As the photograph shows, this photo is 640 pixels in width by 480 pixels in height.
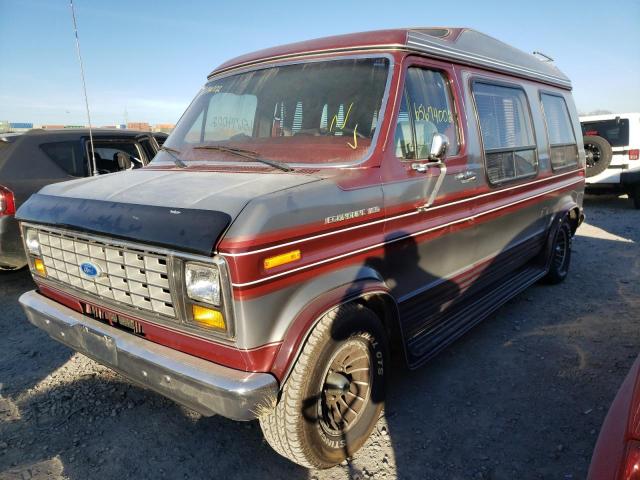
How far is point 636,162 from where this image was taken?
9.82m

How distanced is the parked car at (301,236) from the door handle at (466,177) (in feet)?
0.06

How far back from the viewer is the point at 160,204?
2.27 m

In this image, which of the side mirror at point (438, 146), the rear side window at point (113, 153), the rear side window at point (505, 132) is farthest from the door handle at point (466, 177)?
the rear side window at point (113, 153)

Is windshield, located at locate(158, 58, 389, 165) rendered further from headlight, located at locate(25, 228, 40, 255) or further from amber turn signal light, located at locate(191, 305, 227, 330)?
amber turn signal light, located at locate(191, 305, 227, 330)

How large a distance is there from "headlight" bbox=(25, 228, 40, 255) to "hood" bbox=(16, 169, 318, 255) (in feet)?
0.32

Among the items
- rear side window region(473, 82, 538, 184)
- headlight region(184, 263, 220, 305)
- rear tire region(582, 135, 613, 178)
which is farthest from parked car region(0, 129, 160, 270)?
rear tire region(582, 135, 613, 178)

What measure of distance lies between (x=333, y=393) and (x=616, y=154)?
10.1m

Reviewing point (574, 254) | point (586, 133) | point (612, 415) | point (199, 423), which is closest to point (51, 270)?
point (199, 423)

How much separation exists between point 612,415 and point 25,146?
19.5ft

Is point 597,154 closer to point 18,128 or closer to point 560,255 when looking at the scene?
point 560,255

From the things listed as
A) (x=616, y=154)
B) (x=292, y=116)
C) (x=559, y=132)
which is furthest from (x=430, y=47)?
(x=616, y=154)

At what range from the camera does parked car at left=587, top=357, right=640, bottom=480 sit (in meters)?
1.27

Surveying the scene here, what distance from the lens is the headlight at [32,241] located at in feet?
9.61

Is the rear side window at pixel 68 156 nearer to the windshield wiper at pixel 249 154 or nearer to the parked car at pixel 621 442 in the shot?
the windshield wiper at pixel 249 154
